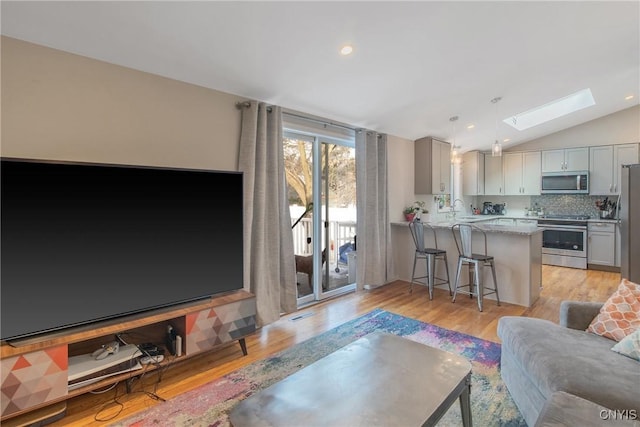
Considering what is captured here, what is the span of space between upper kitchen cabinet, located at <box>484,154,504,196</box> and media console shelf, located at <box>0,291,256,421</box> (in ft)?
21.1

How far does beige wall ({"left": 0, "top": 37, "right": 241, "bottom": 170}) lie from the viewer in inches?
80.3

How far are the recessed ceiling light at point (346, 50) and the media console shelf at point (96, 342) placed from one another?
7.45ft

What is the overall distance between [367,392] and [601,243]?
249 inches

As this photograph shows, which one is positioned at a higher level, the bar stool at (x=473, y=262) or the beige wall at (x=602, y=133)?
the beige wall at (x=602, y=133)

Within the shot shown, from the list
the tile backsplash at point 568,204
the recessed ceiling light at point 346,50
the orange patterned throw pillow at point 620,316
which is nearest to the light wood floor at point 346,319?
the orange patterned throw pillow at point 620,316

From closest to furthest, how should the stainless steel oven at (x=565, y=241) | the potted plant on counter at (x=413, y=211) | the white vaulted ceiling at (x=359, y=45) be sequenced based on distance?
the white vaulted ceiling at (x=359, y=45) → the potted plant on counter at (x=413, y=211) → the stainless steel oven at (x=565, y=241)

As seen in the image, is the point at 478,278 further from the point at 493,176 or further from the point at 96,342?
the point at 493,176

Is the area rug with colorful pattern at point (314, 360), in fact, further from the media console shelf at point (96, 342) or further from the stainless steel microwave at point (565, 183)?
the stainless steel microwave at point (565, 183)

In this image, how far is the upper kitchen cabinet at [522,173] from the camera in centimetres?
657

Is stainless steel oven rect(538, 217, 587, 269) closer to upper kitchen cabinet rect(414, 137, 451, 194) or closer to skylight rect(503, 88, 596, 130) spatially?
skylight rect(503, 88, 596, 130)

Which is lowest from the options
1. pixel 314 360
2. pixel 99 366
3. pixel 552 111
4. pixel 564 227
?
pixel 314 360

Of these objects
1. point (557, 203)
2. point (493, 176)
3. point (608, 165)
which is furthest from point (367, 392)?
point (557, 203)

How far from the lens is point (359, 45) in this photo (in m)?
2.66

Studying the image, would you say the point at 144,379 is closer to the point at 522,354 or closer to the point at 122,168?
the point at 122,168
